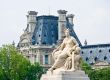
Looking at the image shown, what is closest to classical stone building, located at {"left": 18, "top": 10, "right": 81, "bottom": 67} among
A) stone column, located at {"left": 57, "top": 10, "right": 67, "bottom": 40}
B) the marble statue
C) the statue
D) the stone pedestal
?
stone column, located at {"left": 57, "top": 10, "right": 67, "bottom": 40}

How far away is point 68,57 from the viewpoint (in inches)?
1854

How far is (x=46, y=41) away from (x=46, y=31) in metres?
2.18

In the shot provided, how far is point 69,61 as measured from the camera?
4688 cm

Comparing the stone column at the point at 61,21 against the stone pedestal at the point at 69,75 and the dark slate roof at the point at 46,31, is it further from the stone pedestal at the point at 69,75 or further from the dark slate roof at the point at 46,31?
the stone pedestal at the point at 69,75

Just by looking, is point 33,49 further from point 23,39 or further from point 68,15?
point 68,15

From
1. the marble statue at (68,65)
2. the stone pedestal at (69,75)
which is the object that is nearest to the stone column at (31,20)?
the marble statue at (68,65)

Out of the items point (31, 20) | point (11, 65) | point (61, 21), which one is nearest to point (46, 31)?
point (61, 21)

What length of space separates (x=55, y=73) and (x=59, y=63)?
0.85m

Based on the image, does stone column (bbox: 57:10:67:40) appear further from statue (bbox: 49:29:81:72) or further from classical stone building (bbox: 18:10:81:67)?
statue (bbox: 49:29:81:72)

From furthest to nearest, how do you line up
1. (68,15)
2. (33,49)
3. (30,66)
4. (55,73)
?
(68,15) → (33,49) → (30,66) → (55,73)

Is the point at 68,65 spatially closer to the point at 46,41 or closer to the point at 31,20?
the point at 46,41

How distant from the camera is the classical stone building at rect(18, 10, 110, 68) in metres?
137

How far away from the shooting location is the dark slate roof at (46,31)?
138625 mm

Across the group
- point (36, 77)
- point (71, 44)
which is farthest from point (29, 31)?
point (71, 44)
